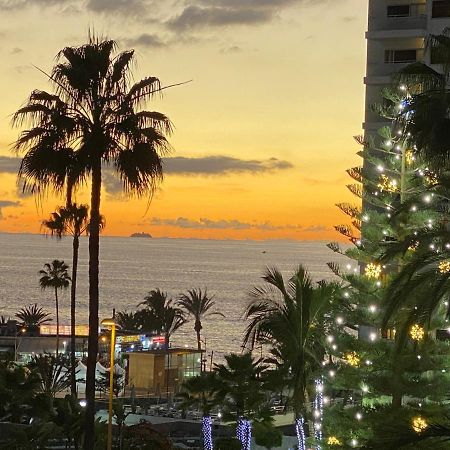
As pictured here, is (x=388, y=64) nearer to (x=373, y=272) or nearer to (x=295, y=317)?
(x=373, y=272)

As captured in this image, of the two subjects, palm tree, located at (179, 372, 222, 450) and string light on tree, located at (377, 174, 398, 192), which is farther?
palm tree, located at (179, 372, 222, 450)

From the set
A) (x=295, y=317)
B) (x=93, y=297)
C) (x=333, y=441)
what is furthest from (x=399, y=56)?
(x=93, y=297)

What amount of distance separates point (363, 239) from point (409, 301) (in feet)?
12.3

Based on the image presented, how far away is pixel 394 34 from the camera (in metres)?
35.7

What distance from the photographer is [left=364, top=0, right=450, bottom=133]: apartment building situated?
35219mm

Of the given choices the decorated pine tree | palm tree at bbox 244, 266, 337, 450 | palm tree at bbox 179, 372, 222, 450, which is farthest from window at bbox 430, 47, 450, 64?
palm tree at bbox 179, 372, 222, 450

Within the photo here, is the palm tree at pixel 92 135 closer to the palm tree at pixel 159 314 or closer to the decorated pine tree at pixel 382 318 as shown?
the decorated pine tree at pixel 382 318

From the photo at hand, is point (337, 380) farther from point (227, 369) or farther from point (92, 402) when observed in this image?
point (227, 369)

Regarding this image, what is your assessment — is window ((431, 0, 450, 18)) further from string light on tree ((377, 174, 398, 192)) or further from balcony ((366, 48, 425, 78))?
string light on tree ((377, 174, 398, 192))

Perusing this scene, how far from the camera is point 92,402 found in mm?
18703

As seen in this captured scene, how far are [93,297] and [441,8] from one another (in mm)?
21782

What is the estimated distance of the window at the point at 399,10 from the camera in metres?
36.3

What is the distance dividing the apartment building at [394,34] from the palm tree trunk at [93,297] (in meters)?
18.3

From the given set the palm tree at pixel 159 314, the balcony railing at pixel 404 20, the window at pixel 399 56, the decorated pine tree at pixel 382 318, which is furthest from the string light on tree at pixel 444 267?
the palm tree at pixel 159 314
